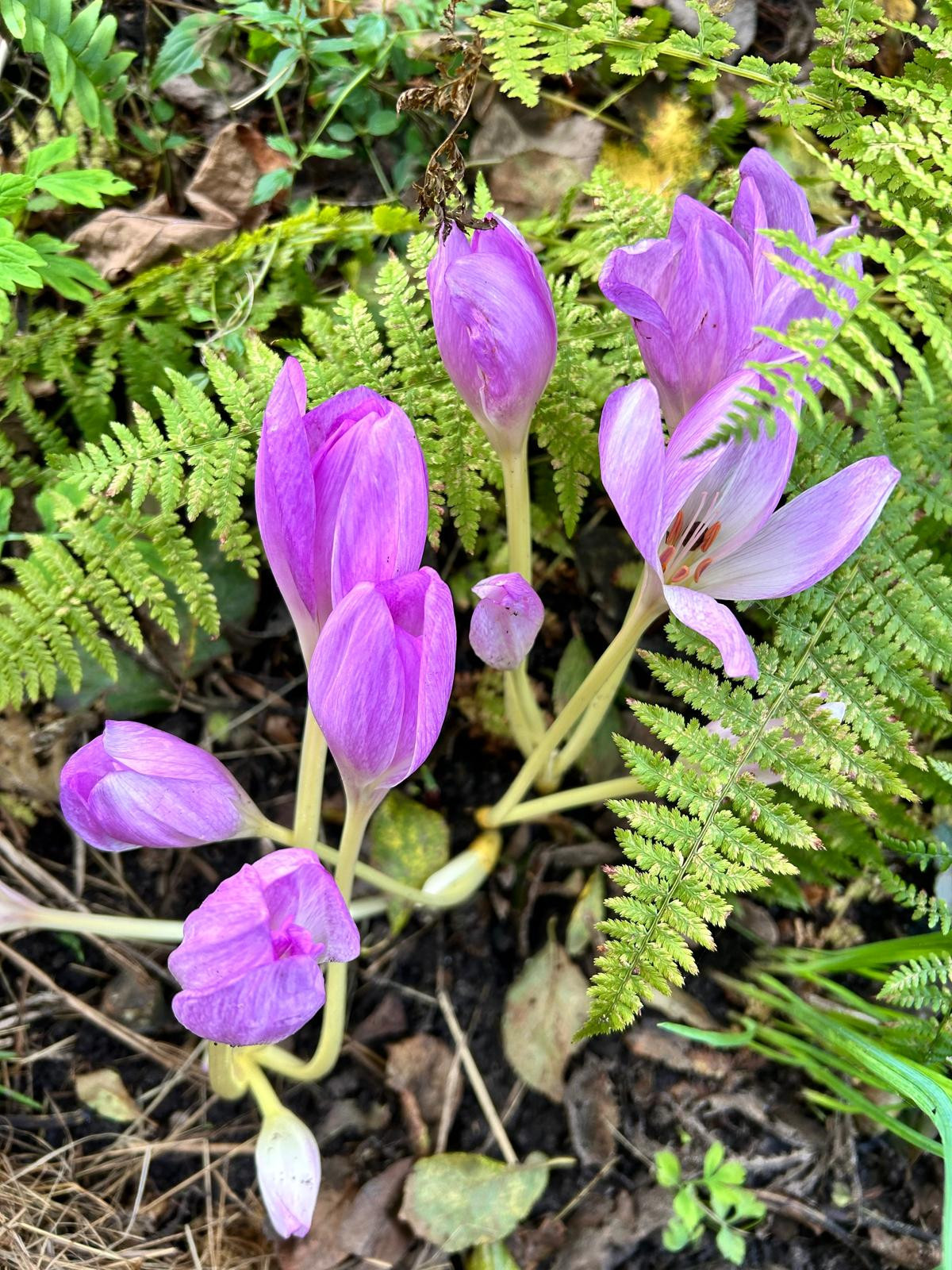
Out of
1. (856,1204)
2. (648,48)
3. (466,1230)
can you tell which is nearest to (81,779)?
(466,1230)

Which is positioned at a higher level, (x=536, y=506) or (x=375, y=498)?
(x=375, y=498)

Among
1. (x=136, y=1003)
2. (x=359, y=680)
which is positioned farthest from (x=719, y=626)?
(x=136, y=1003)

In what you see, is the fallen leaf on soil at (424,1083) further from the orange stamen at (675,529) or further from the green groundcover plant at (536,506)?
the orange stamen at (675,529)

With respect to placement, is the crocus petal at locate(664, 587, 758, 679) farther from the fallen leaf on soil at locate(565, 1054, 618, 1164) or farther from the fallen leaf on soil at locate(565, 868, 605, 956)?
the fallen leaf on soil at locate(565, 1054, 618, 1164)

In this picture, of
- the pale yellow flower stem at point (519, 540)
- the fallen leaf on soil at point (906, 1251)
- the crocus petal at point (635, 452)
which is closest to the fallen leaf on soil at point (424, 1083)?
the pale yellow flower stem at point (519, 540)

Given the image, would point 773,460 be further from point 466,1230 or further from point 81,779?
point 466,1230

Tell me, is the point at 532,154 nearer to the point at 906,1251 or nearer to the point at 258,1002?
the point at 258,1002
